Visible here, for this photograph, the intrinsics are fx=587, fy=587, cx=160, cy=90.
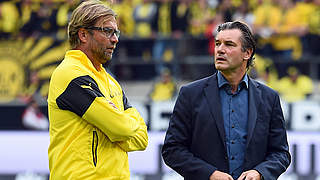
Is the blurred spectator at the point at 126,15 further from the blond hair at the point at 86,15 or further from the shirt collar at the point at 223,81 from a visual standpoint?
the blond hair at the point at 86,15

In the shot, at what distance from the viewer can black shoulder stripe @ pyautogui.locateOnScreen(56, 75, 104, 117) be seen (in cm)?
319

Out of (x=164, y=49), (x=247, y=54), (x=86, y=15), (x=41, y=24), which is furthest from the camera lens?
(x=41, y=24)

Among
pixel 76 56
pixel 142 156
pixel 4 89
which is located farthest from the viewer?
pixel 4 89

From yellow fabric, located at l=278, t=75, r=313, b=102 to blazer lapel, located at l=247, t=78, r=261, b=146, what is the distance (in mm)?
5281

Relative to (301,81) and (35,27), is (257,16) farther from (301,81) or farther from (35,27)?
(35,27)

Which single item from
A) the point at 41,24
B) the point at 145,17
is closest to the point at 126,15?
the point at 145,17

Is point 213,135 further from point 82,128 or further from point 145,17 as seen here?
point 145,17

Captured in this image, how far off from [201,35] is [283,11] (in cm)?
164

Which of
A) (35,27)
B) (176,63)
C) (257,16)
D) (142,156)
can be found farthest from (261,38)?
(35,27)

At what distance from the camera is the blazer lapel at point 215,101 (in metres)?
3.48

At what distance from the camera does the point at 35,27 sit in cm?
938

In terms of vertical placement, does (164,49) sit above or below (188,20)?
below

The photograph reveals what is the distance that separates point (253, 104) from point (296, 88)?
18.1 feet

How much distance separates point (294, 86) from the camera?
8.83 metres
